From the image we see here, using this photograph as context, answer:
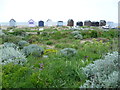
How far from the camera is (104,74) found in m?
3.80

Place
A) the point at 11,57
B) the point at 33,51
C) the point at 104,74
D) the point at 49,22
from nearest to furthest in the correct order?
the point at 104,74, the point at 11,57, the point at 33,51, the point at 49,22

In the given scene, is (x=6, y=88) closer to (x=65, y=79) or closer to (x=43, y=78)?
(x=43, y=78)

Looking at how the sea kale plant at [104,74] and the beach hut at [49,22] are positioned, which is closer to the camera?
the sea kale plant at [104,74]

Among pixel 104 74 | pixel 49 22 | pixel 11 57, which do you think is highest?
pixel 49 22

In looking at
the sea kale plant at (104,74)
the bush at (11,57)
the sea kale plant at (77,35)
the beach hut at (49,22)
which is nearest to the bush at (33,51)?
the bush at (11,57)

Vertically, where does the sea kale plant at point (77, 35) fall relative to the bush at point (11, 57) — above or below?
above

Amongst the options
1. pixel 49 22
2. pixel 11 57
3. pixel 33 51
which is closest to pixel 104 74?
pixel 11 57

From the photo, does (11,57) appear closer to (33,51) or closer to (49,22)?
(33,51)

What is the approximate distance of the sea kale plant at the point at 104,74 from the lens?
3.38m

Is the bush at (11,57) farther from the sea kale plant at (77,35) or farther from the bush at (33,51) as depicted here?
the sea kale plant at (77,35)

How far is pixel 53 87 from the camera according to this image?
3.79 meters

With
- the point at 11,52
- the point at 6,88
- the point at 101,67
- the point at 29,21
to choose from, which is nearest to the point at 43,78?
the point at 6,88

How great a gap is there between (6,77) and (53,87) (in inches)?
48.0

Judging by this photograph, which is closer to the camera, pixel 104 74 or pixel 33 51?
pixel 104 74
